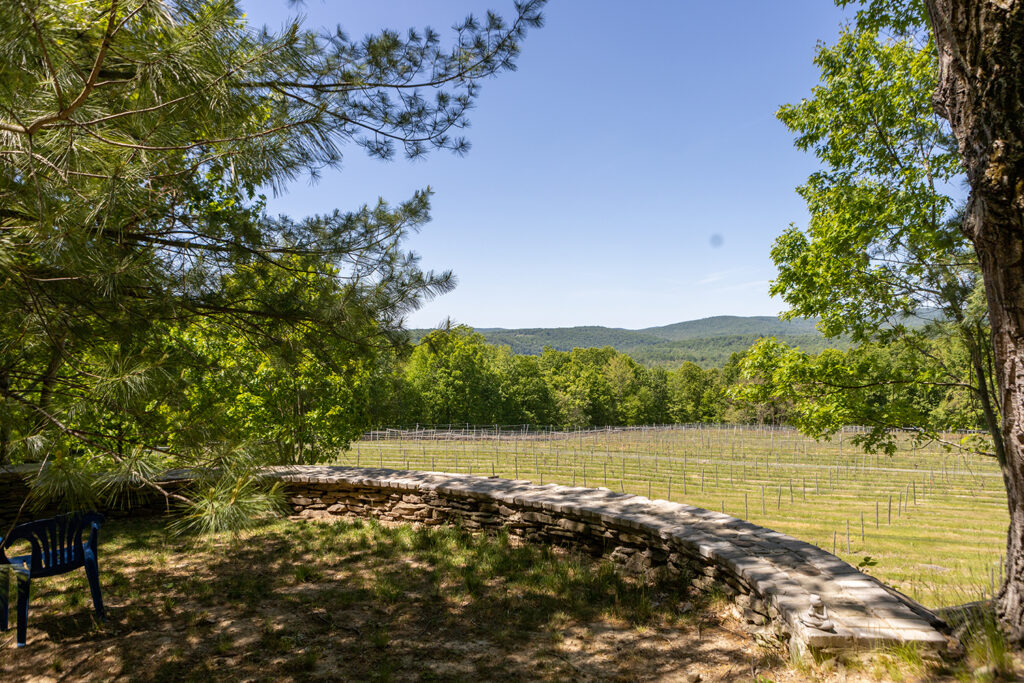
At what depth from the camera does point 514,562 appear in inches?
171

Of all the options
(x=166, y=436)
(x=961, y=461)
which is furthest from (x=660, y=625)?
(x=961, y=461)

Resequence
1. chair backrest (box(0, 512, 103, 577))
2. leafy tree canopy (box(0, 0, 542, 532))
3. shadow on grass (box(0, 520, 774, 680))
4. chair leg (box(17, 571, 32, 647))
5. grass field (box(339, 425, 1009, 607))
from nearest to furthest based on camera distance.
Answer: leafy tree canopy (box(0, 0, 542, 532)), shadow on grass (box(0, 520, 774, 680)), chair leg (box(17, 571, 32, 647)), chair backrest (box(0, 512, 103, 577)), grass field (box(339, 425, 1009, 607))

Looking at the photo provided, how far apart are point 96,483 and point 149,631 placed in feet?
4.81

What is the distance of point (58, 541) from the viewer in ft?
11.1

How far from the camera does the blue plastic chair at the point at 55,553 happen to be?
3066 millimetres

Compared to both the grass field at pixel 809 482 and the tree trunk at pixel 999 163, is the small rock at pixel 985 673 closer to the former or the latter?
the tree trunk at pixel 999 163

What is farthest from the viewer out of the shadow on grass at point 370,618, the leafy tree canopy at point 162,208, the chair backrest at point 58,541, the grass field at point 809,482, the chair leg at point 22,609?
the grass field at point 809,482

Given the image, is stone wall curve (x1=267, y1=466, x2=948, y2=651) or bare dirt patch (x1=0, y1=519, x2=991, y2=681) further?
bare dirt patch (x1=0, y1=519, x2=991, y2=681)

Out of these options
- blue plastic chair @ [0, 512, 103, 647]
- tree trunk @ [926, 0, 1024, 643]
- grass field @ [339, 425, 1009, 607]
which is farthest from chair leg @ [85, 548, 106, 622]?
tree trunk @ [926, 0, 1024, 643]

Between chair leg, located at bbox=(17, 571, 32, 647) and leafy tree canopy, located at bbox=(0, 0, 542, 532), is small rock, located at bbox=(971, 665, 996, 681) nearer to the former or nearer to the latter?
leafy tree canopy, located at bbox=(0, 0, 542, 532)

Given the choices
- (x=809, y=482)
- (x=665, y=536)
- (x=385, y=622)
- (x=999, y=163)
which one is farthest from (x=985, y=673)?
(x=809, y=482)

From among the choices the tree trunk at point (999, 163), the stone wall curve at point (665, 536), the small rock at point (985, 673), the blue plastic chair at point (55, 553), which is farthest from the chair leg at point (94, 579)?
the tree trunk at point (999, 163)

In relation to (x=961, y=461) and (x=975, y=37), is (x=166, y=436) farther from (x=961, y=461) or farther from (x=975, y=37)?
(x=961, y=461)

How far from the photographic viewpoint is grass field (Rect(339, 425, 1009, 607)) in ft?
38.2
